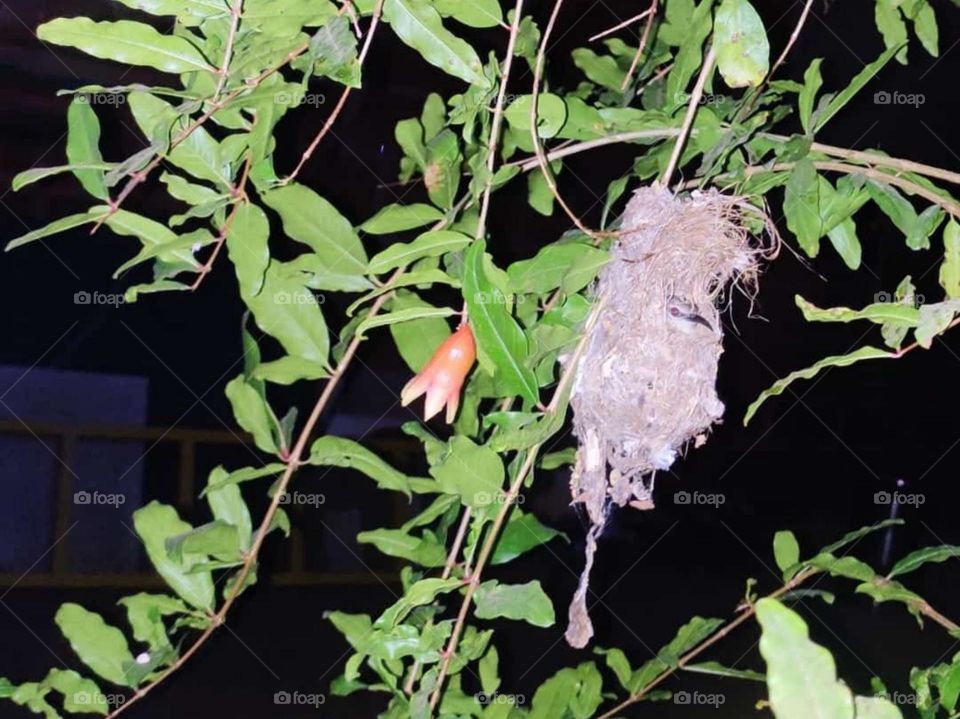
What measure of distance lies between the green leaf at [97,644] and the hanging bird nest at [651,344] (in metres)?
0.36

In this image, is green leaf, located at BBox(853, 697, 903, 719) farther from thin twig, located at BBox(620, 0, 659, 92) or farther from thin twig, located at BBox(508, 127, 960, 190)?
thin twig, located at BBox(620, 0, 659, 92)

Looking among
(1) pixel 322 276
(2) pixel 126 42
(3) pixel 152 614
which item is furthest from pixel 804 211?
(3) pixel 152 614

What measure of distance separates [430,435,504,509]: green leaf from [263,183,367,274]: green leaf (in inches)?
6.3

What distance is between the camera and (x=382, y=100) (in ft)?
7.02

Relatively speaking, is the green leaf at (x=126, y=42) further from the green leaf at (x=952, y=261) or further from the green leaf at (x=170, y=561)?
the green leaf at (x=952, y=261)

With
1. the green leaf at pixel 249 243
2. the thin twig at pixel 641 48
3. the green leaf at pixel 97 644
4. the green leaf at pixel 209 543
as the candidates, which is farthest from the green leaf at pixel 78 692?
the thin twig at pixel 641 48

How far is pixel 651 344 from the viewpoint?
27.5 inches

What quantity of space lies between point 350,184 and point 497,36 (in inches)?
23.0

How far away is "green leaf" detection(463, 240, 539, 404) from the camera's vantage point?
55 centimetres

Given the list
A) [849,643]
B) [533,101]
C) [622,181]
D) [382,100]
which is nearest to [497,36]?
[382,100]

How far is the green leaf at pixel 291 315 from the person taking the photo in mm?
685

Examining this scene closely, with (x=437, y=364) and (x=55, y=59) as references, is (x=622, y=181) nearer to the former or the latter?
(x=437, y=364)

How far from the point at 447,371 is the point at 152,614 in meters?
0.31

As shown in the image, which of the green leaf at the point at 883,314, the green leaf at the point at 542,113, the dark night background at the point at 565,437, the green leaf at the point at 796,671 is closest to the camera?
the green leaf at the point at 796,671
